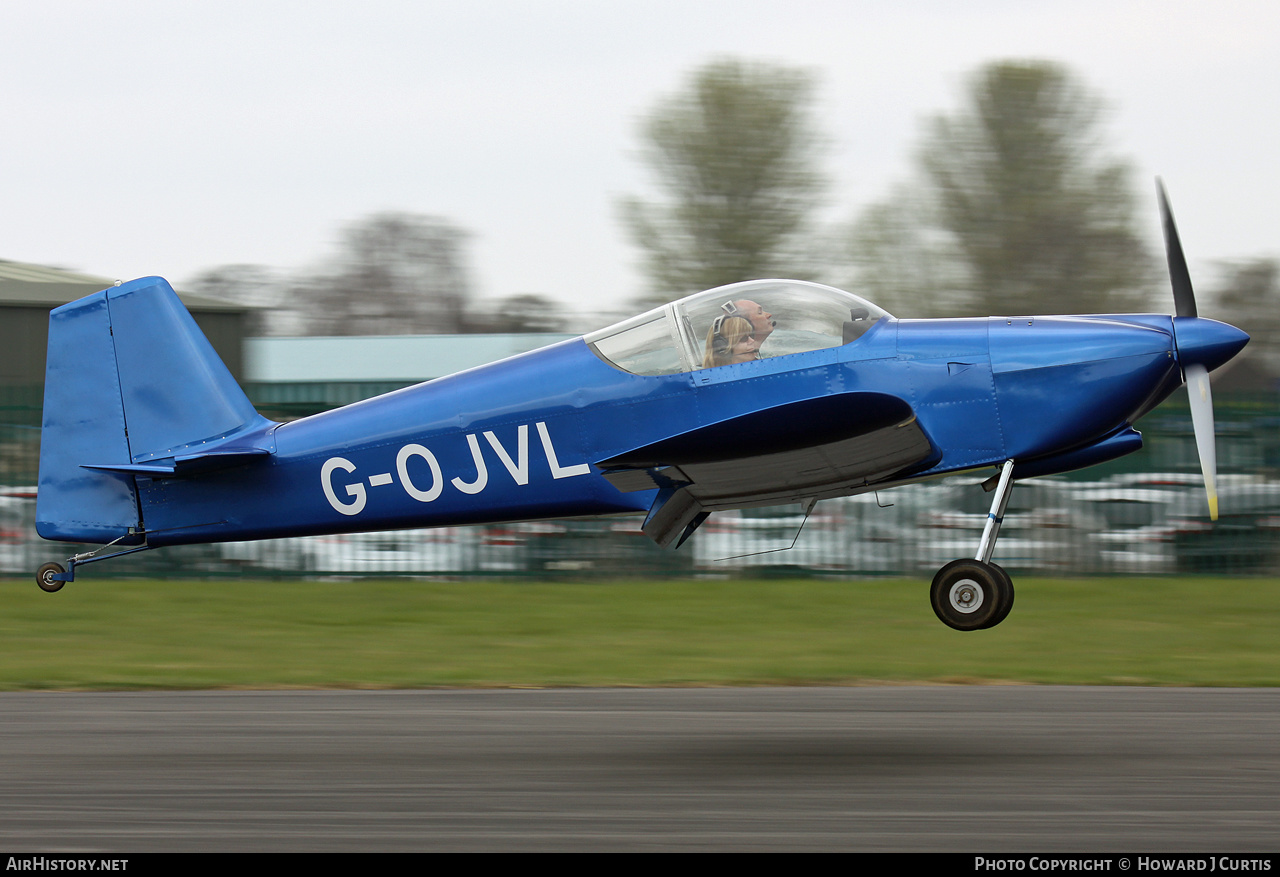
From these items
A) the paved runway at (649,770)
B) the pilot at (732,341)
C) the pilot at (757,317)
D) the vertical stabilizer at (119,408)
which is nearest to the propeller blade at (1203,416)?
the paved runway at (649,770)

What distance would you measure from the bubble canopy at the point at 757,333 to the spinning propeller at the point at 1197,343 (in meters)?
1.74

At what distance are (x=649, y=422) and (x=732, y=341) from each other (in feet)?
2.26

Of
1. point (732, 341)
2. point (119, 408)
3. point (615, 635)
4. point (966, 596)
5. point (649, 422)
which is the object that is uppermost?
point (732, 341)

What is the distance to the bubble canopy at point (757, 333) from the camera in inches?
312

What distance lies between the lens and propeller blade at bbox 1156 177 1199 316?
318 inches

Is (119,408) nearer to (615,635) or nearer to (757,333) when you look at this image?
(757,333)

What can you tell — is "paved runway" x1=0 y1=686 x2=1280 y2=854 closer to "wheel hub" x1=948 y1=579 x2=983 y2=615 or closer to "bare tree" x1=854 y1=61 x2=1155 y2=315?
"wheel hub" x1=948 y1=579 x2=983 y2=615

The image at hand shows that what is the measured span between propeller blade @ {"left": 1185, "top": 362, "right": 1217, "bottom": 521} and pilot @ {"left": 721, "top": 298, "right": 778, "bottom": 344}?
8.00 ft

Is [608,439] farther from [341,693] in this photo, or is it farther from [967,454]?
[341,693]

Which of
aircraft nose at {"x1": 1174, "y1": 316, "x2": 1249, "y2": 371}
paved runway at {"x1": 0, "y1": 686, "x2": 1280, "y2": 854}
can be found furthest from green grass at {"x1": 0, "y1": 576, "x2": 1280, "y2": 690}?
aircraft nose at {"x1": 1174, "y1": 316, "x2": 1249, "y2": 371}

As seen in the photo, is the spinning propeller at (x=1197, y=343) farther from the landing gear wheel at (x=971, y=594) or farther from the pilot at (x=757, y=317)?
the pilot at (x=757, y=317)

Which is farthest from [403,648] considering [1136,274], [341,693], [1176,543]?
[1136,274]

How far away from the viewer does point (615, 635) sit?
14180 mm

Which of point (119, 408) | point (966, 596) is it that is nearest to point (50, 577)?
point (119, 408)
